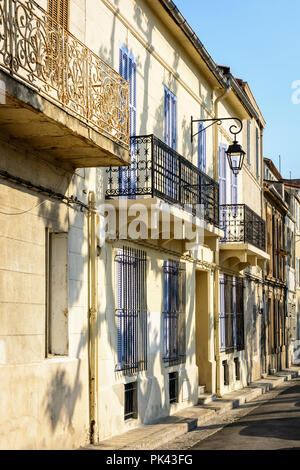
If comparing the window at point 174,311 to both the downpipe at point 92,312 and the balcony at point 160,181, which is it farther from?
the downpipe at point 92,312

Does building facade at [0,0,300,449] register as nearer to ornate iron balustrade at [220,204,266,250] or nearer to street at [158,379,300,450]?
ornate iron balustrade at [220,204,266,250]

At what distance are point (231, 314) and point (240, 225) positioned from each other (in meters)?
2.57

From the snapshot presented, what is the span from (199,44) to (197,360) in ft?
23.4

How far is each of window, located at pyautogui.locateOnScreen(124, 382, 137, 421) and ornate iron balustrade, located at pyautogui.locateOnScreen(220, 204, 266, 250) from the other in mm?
7550

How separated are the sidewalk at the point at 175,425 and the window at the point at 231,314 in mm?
1304

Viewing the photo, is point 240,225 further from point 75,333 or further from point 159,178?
point 75,333

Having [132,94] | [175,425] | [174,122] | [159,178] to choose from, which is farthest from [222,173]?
[175,425]

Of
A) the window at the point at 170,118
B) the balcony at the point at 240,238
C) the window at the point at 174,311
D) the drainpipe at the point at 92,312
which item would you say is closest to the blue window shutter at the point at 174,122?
the window at the point at 170,118

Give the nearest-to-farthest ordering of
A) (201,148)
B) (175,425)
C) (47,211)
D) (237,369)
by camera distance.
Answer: (47,211) → (175,425) → (201,148) → (237,369)

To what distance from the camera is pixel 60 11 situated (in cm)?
1062

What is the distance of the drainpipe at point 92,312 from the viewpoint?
11086 mm

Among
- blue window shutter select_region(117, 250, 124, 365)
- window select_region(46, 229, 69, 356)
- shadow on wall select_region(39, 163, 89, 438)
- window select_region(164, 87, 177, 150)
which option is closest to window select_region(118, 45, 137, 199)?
blue window shutter select_region(117, 250, 124, 365)

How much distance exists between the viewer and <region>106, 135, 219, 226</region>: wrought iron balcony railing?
12.4 m

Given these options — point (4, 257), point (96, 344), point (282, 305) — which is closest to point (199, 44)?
point (96, 344)
